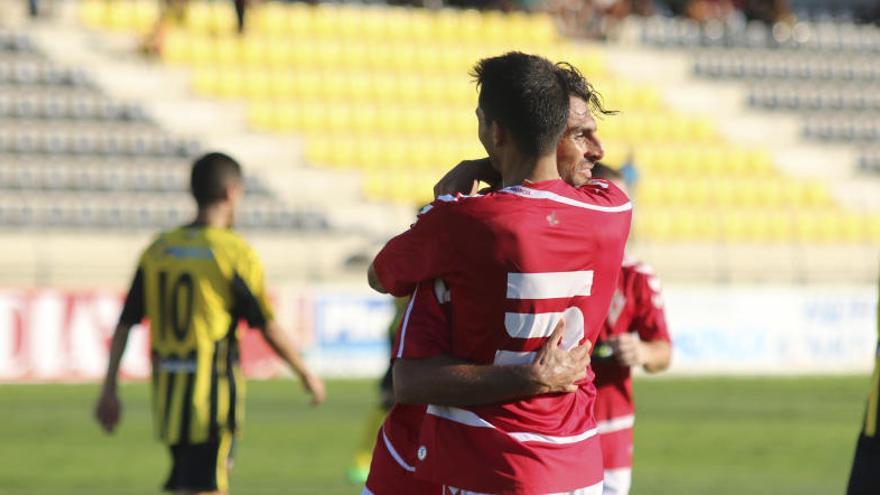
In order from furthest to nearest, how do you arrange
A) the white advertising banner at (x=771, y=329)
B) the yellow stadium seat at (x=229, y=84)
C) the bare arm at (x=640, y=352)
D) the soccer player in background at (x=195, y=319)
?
the yellow stadium seat at (x=229, y=84) < the white advertising banner at (x=771, y=329) < the soccer player in background at (x=195, y=319) < the bare arm at (x=640, y=352)

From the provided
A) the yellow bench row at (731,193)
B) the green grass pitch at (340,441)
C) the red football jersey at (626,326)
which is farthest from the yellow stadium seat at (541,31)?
the red football jersey at (626,326)

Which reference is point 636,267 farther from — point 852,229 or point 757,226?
point 852,229

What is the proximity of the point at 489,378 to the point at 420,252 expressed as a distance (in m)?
0.34

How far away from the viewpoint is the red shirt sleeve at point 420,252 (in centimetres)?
395

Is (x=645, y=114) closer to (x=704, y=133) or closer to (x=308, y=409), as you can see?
(x=704, y=133)

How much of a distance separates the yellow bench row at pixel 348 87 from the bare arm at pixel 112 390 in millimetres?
20501

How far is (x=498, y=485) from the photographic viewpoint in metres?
3.99

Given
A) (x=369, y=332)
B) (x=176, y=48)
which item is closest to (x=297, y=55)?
(x=176, y=48)

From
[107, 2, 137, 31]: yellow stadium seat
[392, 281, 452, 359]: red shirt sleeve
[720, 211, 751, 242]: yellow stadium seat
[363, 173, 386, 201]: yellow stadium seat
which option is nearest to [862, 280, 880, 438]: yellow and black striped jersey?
[392, 281, 452, 359]: red shirt sleeve

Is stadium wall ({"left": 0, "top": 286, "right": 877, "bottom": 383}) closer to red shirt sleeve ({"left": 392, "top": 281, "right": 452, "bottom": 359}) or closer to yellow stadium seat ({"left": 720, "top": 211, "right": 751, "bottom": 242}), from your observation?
yellow stadium seat ({"left": 720, "top": 211, "right": 751, "bottom": 242})

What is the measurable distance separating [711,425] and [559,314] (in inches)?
474

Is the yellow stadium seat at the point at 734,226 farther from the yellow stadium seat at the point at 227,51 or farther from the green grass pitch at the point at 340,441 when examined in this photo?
the yellow stadium seat at the point at 227,51

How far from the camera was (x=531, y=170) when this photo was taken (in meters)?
4.02

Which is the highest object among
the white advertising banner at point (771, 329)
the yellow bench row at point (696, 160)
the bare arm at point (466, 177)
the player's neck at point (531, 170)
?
the player's neck at point (531, 170)
